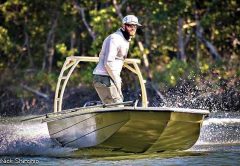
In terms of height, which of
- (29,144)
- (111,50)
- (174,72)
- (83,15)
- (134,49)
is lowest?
(29,144)

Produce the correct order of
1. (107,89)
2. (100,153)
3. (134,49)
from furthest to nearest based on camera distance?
(134,49)
(100,153)
(107,89)

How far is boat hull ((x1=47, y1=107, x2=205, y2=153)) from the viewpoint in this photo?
35.1 feet

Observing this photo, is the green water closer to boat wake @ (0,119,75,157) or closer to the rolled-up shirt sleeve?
boat wake @ (0,119,75,157)

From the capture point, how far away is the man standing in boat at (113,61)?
36.4 feet

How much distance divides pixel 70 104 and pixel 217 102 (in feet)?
16.8

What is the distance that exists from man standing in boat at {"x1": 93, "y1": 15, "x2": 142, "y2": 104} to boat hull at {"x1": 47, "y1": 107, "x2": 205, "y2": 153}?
0.52 m

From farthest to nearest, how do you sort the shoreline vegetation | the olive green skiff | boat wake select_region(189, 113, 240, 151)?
the shoreline vegetation
boat wake select_region(189, 113, 240, 151)
the olive green skiff

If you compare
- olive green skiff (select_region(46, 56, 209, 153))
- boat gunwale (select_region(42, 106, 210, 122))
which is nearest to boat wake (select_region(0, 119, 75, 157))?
olive green skiff (select_region(46, 56, 209, 153))

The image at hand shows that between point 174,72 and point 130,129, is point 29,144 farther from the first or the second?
point 174,72

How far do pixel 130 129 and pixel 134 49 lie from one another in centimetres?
1380

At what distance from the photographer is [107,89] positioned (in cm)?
1133

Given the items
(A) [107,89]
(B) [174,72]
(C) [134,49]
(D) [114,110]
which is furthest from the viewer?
(C) [134,49]

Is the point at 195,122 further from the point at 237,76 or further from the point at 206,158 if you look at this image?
the point at 237,76

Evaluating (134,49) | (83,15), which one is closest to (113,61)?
(134,49)
